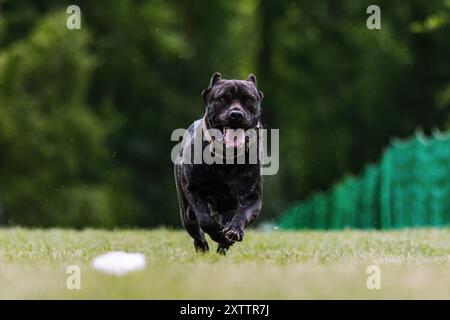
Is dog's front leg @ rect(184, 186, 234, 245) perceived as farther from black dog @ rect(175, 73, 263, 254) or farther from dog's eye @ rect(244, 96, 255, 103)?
dog's eye @ rect(244, 96, 255, 103)

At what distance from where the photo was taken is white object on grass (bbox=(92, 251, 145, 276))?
604 cm

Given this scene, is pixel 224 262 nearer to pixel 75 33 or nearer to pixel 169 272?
pixel 169 272

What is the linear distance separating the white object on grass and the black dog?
1.13 meters

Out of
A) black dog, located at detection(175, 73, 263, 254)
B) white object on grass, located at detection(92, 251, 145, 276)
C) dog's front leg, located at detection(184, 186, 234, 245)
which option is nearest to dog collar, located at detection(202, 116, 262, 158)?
black dog, located at detection(175, 73, 263, 254)

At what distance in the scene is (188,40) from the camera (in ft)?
112

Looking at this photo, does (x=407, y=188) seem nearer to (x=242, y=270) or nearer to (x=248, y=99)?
(x=248, y=99)

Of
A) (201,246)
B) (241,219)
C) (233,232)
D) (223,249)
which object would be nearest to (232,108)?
(241,219)

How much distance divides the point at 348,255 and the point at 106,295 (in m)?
2.80

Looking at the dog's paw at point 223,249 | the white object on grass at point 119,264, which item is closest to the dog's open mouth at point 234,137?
the dog's paw at point 223,249

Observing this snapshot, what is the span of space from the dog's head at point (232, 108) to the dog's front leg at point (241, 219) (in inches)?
18.4

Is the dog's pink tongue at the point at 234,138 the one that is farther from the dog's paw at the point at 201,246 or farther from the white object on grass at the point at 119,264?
the white object on grass at the point at 119,264

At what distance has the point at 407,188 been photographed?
49.5 ft

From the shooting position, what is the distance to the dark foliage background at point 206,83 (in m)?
29.5
